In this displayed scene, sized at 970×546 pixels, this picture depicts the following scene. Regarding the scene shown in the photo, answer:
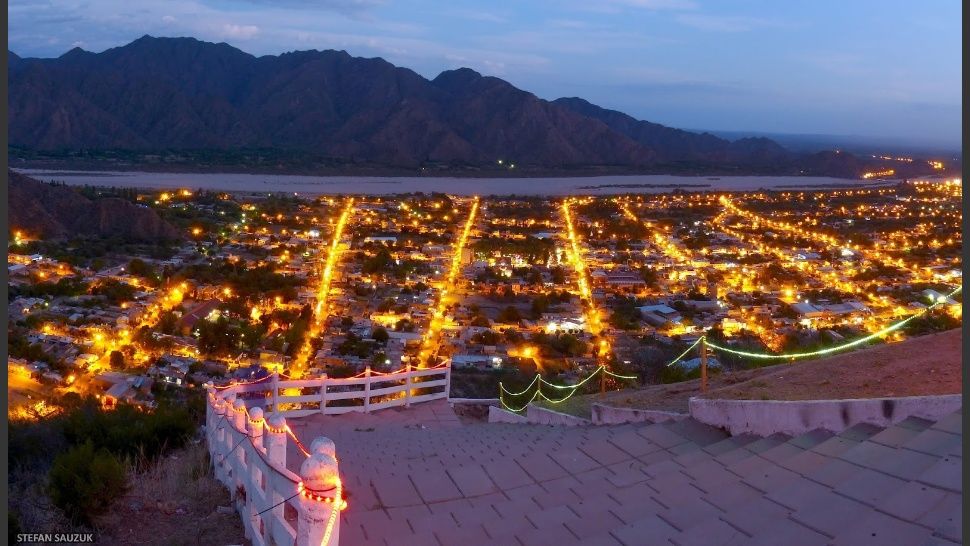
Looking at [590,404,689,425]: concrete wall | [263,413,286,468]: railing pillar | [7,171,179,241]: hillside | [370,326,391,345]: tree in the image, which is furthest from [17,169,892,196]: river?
[263,413,286,468]: railing pillar

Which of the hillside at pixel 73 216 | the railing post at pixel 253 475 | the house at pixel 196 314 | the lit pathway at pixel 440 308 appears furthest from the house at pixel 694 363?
the hillside at pixel 73 216

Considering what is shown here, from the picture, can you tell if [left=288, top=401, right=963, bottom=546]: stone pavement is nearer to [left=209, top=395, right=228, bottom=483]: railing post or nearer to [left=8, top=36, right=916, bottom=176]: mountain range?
[left=209, top=395, right=228, bottom=483]: railing post

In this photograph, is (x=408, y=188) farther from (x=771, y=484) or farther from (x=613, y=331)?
(x=771, y=484)

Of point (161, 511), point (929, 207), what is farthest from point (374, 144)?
point (161, 511)

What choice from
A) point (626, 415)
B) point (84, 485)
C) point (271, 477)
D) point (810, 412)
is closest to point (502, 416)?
point (626, 415)

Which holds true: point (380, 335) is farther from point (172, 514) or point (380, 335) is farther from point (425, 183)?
point (425, 183)

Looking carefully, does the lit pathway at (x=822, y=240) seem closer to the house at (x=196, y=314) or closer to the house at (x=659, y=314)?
the house at (x=659, y=314)
